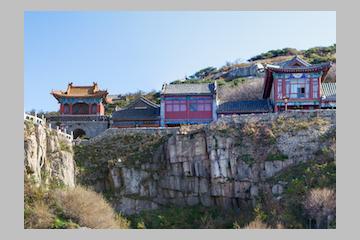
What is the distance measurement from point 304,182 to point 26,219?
16.5 m

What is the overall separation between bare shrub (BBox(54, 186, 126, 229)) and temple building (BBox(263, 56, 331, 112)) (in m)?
18.1

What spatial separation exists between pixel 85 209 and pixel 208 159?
32.7 ft

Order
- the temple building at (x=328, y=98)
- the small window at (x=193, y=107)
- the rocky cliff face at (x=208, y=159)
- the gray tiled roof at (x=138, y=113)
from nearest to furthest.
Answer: the rocky cliff face at (x=208, y=159), the temple building at (x=328, y=98), the small window at (x=193, y=107), the gray tiled roof at (x=138, y=113)

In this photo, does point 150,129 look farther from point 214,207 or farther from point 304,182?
point 304,182

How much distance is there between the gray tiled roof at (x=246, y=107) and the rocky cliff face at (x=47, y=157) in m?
14.3

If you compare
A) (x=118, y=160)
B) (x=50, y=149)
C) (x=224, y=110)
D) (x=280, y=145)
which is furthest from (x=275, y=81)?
(x=50, y=149)

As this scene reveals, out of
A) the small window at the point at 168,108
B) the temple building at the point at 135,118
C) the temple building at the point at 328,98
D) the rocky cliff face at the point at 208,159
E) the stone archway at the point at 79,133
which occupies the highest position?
the temple building at the point at 328,98

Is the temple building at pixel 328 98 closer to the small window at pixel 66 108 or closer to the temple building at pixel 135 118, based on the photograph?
the temple building at pixel 135 118

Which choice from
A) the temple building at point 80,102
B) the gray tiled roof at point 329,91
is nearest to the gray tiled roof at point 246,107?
the gray tiled roof at point 329,91

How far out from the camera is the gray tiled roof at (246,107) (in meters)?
45.1

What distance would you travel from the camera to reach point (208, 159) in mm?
36625

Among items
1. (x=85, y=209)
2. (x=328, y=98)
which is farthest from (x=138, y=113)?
(x=85, y=209)

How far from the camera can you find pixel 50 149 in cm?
3478

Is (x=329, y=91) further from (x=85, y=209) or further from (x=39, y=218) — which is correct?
(x=39, y=218)
